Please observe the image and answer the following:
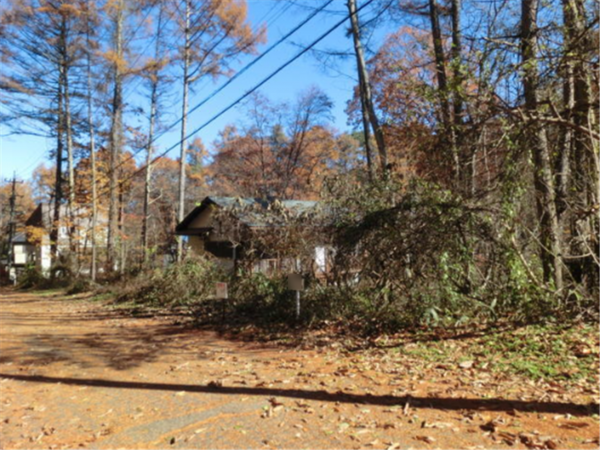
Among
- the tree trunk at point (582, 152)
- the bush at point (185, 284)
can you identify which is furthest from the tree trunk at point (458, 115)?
the bush at point (185, 284)

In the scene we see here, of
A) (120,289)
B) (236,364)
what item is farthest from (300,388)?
(120,289)

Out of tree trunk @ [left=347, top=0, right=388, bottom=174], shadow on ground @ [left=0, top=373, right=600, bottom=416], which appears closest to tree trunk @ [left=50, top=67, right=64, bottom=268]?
tree trunk @ [left=347, top=0, right=388, bottom=174]

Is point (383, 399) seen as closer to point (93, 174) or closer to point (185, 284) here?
point (185, 284)

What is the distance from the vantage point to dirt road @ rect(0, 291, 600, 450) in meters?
3.85

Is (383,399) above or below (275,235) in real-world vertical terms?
below

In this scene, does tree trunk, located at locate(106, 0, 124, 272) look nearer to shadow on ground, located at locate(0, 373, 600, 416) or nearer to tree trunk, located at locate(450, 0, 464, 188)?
shadow on ground, located at locate(0, 373, 600, 416)

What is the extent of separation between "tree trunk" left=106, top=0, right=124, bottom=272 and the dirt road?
15.4m

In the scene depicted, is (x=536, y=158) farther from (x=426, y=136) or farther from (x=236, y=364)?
(x=236, y=364)

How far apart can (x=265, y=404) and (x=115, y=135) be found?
73.2ft

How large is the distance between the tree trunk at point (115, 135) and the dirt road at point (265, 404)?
50.6 feet

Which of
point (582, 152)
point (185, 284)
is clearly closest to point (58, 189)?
point (185, 284)

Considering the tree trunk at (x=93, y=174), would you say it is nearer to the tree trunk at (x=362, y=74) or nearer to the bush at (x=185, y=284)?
the bush at (x=185, y=284)

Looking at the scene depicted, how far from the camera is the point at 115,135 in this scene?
23.8 meters

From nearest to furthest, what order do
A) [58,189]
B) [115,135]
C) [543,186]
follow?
1. [543,186]
2. [115,135]
3. [58,189]
